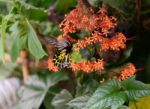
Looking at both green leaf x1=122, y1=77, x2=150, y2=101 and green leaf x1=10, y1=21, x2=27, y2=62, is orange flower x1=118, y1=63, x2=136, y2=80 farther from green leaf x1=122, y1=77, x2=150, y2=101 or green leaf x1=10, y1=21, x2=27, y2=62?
green leaf x1=10, y1=21, x2=27, y2=62

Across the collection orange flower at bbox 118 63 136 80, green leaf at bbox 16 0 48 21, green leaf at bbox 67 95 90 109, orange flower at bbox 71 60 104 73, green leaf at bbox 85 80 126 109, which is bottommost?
green leaf at bbox 67 95 90 109

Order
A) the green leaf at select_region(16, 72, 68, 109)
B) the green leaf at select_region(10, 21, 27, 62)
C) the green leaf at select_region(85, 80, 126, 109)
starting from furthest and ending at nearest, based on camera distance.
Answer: the green leaf at select_region(16, 72, 68, 109) < the green leaf at select_region(10, 21, 27, 62) < the green leaf at select_region(85, 80, 126, 109)

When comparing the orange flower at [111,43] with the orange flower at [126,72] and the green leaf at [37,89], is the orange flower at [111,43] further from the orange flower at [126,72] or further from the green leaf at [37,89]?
the green leaf at [37,89]

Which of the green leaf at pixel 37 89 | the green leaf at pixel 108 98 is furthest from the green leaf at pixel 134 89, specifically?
the green leaf at pixel 37 89

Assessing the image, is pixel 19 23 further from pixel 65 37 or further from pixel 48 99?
pixel 48 99

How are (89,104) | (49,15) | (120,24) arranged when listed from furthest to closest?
(49,15), (120,24), (89,104)

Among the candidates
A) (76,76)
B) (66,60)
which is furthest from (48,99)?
(66,60)

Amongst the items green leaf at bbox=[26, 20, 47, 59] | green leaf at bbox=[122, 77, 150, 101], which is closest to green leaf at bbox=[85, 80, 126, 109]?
green leaf at bbox=[122, 77, 150, 101]

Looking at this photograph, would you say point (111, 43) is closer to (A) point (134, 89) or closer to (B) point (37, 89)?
(A) point (134, 89)
